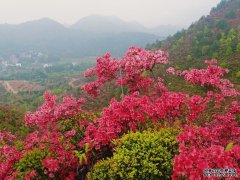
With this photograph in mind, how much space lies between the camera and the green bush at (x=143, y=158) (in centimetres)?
820

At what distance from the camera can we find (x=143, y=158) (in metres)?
8.32

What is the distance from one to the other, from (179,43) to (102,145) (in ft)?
215

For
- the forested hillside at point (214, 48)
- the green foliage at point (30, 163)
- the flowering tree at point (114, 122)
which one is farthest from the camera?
the forested hillside at point (214, 48)

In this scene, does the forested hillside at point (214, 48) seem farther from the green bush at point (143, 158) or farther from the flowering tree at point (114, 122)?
the green bush at point (143, 158)

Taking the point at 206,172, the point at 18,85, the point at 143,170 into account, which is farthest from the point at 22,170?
the point at 18,85

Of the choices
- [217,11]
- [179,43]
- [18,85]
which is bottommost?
[18,85]

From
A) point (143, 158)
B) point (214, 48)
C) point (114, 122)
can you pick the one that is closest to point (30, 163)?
point (114, 122)

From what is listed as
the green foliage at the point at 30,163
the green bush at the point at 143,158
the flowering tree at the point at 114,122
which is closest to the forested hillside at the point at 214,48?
the flowering tree at the point at 114,122

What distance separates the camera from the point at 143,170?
26.7ft

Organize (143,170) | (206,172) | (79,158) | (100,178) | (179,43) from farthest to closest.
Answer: (179,43)
(79,158)
(100,178)
(143,170)
(206,172)

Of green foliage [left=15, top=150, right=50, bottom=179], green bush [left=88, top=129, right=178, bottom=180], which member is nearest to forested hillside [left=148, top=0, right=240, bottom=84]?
green bush [left=88, top=129, right=178, bottom=180]

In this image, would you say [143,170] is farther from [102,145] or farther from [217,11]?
[217,11]

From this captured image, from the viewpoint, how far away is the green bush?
8203 mm

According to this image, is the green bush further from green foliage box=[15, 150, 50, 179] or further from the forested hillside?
the forested hillside
